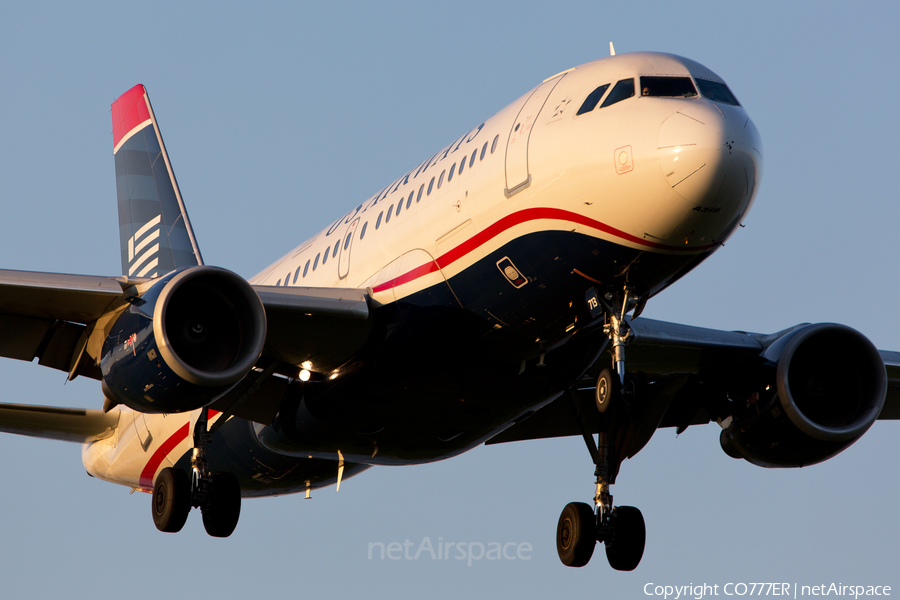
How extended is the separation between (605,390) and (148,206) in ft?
60.8

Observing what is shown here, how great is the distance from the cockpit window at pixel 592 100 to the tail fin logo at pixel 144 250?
1640 cm

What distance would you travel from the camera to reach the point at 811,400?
2273cm

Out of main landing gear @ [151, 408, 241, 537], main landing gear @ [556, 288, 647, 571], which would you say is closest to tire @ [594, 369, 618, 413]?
→ main landing gear @ [556, 288, 647, 571]

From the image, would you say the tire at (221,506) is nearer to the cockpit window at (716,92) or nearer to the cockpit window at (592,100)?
the cockpit window at (592,100)

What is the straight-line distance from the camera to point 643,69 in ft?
55.5

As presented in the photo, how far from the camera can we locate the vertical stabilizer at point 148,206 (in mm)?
30391

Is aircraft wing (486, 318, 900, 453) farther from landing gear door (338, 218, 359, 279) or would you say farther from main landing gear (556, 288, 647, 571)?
landing gear door (338, 218, 359, 279)

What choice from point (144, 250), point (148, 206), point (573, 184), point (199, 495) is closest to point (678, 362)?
point (573, 184)

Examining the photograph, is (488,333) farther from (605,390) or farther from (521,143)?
(521,143)

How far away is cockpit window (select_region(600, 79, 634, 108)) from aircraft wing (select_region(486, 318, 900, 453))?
6119 mm

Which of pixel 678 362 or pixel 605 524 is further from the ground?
pixel 678 362

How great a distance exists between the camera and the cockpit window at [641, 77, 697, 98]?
16453 millimetres

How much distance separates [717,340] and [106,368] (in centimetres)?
1138

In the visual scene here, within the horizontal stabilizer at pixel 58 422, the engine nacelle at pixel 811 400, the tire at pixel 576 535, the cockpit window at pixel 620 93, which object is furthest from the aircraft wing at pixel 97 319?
the engine nacelle at pixel 811 400
